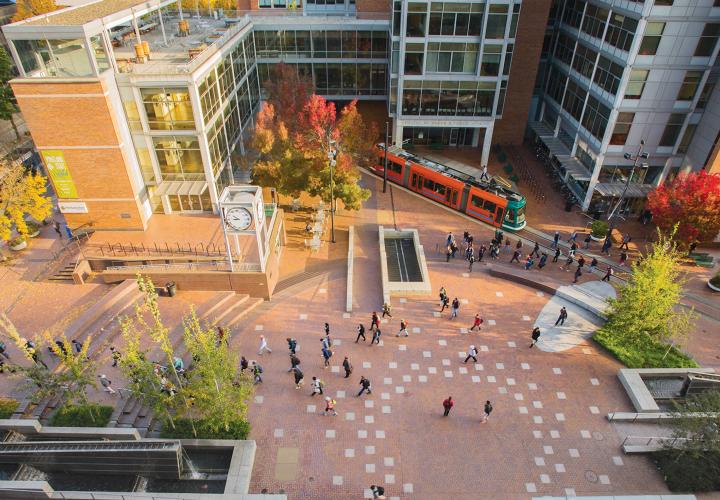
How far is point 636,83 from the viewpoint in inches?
1117

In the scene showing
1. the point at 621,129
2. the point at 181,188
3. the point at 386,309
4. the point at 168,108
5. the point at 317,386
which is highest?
the point at 168,108

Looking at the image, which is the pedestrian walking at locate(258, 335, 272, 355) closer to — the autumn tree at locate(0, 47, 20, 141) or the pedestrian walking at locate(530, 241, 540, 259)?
the pedestrian walking at locate(530, 241, 540, 259)

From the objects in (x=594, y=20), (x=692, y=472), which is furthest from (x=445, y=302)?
(x=594, y=20)

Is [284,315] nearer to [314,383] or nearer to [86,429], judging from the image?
[314,383]

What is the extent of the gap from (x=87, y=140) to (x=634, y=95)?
105 ft

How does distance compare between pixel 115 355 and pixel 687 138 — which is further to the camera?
pixel 687 138

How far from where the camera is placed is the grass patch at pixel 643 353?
2042cm

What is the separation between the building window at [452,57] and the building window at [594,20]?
797cm

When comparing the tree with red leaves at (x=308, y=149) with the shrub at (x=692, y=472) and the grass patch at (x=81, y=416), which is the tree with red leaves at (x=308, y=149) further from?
the shrub at (x=692, y=472)

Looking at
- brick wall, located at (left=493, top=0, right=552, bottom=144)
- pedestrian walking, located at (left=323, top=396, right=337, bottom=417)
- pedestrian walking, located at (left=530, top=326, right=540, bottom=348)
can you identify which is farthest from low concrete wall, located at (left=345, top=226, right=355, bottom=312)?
brick wall, located at (left=493, top=0, right=552, bottom=144)

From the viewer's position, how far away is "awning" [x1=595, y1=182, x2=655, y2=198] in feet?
102

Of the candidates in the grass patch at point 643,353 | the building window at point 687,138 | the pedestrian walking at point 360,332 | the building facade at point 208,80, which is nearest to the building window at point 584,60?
the building facade at point 208,80

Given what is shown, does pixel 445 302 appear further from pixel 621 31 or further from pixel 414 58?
pixel 621 31

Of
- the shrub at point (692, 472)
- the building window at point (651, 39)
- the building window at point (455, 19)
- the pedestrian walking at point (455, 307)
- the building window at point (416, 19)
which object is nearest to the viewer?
the shrub at point (692, 472)
